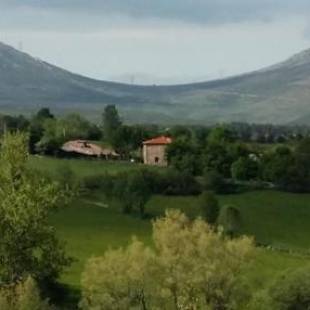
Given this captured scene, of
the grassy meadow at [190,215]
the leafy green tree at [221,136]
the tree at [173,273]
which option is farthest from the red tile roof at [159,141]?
the tree at [173,273]

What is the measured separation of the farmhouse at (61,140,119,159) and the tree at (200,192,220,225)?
49.5 m

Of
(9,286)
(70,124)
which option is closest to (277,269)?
(9,286)

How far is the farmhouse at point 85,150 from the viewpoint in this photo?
154m

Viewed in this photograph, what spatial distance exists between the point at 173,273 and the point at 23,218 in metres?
11.0

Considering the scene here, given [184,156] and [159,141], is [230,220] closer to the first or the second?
[184,156]

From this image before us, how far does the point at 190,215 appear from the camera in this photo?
10725 cm

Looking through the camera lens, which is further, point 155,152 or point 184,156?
point 155,152

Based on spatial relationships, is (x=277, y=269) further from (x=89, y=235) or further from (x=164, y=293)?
(x=164, y=293)

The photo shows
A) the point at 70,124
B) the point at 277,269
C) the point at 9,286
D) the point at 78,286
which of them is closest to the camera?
the point at 9,286

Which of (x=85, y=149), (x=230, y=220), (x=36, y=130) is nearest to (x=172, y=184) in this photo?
(x=230, y=220)

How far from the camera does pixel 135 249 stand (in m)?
47.5

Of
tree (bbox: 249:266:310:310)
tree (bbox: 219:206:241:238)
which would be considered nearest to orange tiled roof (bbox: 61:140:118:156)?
tree (bbox: 219:206:241:238)

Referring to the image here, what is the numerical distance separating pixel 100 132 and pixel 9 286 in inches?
5623

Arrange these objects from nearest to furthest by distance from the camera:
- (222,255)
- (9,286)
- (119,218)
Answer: (9,286), (222,255), (119,218)
